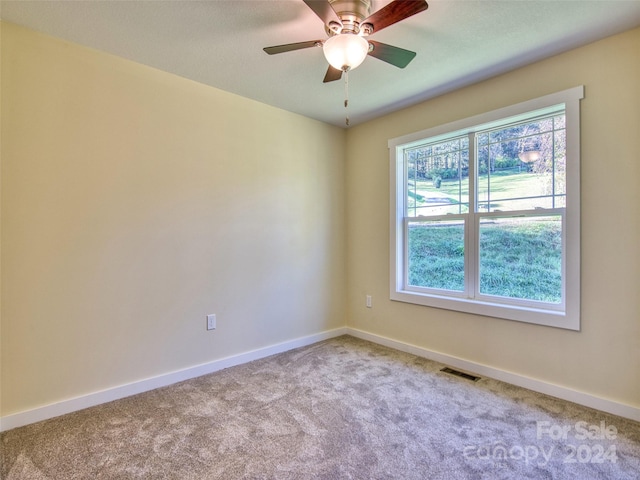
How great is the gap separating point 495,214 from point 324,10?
6.86 ft

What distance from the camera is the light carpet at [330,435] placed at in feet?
5.33

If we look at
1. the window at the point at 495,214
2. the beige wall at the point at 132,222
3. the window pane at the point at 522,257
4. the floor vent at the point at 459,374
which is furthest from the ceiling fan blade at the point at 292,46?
the floor vent at the point at 459,374

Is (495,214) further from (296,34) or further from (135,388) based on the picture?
(135,388)

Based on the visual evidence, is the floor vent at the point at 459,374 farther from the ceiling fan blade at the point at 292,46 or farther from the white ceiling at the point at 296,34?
the ceiling fan blade at the point at 292,46

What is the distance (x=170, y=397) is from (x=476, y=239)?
2.77m

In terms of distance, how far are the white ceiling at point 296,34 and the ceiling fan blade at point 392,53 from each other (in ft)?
0.77

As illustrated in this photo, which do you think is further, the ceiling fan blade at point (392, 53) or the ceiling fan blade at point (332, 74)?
the ceiling fan blade at point (332, 74)

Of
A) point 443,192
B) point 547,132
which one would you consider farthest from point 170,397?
point 547,132

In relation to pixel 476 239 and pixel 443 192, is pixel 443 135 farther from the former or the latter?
pixel 476 239

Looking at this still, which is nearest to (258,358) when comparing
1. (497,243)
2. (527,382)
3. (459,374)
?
(459,374)

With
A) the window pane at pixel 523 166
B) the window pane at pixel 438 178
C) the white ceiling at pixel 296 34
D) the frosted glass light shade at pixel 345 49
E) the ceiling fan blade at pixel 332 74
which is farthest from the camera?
the window pane at pixel 438 178

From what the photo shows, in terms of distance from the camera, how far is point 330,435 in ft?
6.25

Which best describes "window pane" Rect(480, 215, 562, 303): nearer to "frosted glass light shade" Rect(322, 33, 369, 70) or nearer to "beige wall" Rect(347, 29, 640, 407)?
"beige wall" Rect(347, 29, 640, 407)

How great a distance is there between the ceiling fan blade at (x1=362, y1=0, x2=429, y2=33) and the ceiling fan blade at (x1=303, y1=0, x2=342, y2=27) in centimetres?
17
